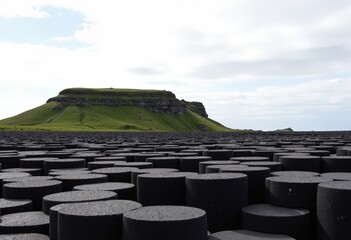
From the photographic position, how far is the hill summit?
5226 inches

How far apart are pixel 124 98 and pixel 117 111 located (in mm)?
9151

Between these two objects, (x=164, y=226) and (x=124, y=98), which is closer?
(x=164, y=226)

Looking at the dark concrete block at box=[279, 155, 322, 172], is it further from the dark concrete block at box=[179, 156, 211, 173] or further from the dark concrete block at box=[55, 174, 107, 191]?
the dark concrete block at box=[55, 174, 107, 191]

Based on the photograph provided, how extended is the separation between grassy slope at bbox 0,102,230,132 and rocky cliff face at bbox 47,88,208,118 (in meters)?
2.77

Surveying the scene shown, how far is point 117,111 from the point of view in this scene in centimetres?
14950

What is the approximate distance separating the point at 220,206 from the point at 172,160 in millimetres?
3248

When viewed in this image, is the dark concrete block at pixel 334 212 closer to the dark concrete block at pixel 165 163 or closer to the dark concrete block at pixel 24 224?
the dark concrete block at pixel 24 224

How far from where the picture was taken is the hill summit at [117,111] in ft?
436

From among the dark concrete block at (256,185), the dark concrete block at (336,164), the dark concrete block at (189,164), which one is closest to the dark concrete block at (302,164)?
the dark concrete block at (336,164)

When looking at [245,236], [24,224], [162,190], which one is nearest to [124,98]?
[162,190]

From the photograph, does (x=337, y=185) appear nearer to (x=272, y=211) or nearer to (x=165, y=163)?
(x=272, y=211)

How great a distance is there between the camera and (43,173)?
8297 millimetres

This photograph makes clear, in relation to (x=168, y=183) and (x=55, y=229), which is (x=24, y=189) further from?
(x=168, y=183)

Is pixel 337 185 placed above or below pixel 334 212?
above
